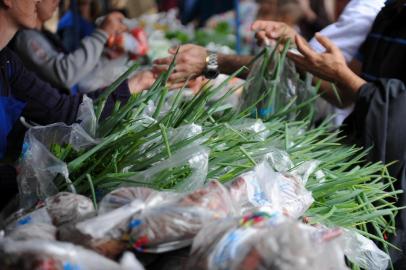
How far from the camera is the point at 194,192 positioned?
3.97ft

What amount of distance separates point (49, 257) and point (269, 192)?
0.52m

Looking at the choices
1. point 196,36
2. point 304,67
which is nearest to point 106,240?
point 304,67

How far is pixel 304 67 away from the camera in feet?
7.71

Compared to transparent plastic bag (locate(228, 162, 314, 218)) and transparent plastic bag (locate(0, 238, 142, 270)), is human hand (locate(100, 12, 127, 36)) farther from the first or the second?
transparent plastic bag (locate(0, 238, 142, 270))

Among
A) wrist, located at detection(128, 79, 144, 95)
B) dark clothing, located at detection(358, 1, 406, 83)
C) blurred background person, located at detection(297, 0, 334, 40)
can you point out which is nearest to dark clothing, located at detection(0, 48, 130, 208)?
wrist, located at detection(128, 79, 144, 95)

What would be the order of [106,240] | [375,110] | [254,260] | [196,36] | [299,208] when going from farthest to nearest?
[196,36] < [375,110] < [299,208] < [106,240] < [254,260]

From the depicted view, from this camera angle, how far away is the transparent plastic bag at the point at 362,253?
5.18 feet

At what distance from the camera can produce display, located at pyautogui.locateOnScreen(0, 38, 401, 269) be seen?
1089mm

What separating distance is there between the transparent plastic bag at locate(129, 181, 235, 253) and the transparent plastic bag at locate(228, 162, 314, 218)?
0.44 ft

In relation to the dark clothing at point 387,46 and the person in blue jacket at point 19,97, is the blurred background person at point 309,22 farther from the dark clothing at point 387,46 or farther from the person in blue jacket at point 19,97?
the person in blue jacket at point 19,97

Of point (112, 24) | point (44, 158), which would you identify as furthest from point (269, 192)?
point (112, 24)

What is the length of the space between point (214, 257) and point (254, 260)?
0.26ft

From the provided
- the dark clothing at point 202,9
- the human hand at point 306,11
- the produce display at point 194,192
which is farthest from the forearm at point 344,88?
the dark clothing at point 202,9

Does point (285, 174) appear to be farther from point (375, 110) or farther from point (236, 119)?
point (375, 110)
